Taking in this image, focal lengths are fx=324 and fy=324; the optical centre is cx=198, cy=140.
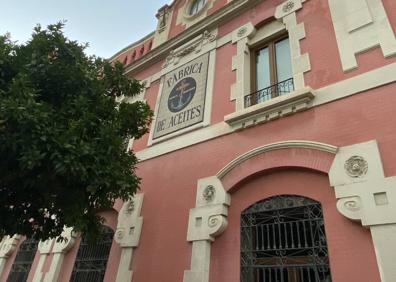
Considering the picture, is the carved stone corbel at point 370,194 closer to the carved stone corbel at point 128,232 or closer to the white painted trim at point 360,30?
the white painted trim at point 360,30

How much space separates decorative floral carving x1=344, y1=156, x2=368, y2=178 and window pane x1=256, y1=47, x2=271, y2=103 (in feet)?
7.84

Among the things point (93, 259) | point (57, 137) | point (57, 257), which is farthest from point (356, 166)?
point (57, 257)

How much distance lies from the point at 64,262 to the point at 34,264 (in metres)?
1.21

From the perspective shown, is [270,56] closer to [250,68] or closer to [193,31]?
[250,68]

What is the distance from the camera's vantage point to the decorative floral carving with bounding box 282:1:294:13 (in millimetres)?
7141

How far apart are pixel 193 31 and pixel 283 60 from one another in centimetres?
334

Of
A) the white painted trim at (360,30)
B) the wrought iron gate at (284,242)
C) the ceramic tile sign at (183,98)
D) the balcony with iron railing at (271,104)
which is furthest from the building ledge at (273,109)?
the wrought iron gate at (284,242)

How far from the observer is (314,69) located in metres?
6.01

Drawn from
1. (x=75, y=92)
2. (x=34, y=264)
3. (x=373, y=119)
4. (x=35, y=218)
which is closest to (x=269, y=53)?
(x=373, y=119)

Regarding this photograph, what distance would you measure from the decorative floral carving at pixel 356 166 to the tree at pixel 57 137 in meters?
3.33

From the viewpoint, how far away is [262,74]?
7.16m

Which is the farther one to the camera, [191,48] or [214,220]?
[191,48]

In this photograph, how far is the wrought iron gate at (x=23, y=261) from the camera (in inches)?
357

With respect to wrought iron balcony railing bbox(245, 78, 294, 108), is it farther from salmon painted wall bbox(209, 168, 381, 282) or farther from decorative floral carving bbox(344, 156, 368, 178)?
decorative floral carving bbox(344, 156, 368, 178)
